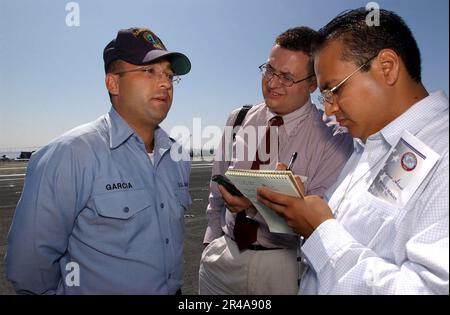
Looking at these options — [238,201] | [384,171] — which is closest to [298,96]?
[238,201]

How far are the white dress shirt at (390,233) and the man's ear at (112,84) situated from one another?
1657 mm

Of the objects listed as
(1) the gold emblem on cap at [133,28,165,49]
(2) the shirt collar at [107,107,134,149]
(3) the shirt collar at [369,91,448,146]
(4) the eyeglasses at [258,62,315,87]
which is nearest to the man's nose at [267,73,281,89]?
(4) the eyeglasses at [258,62,315,87]

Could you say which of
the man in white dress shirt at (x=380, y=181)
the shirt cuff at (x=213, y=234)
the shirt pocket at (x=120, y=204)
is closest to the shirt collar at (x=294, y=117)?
the man in white dress shirt at (x=380, y=181)

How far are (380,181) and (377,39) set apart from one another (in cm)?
67

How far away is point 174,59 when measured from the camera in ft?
8.32

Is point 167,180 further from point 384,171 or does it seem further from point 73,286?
point 384,171

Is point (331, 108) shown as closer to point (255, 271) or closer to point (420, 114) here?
point (420, 114)

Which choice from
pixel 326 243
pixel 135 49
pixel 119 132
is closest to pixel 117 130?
pixel 119 132

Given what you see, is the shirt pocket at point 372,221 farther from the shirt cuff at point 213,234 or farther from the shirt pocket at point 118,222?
the shirt cuff at point 213,234

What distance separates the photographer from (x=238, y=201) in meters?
2.33

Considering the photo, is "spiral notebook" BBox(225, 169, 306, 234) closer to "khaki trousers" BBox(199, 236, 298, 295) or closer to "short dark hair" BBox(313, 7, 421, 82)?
"khaki trousers" BBox(199, 236, 298, 295)

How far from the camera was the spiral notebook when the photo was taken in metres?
1.63

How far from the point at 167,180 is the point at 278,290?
1.05 metres

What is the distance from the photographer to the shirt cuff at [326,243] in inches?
54.7
